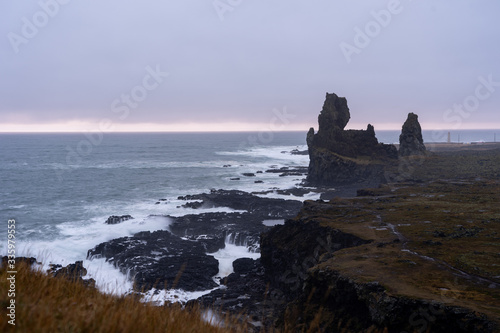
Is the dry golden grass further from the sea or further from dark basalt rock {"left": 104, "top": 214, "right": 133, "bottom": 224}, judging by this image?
dark basalt rock {"left": 104, "top": 214, "right": 133, "bottom": 224}

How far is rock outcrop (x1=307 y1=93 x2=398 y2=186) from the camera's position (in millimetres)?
66750

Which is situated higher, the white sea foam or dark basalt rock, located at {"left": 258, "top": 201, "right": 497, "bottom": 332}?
dark basalt rock, located at {"left": 258, "top": 201, "right": 497, "bottom": 332}

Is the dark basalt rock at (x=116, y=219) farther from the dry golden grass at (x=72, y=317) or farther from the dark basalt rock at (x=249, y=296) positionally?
the dry golden grass at (x=72, y=317)

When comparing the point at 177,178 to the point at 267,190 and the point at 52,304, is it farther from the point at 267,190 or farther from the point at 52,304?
the point at 52,304

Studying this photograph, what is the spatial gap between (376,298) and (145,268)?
63.0ft

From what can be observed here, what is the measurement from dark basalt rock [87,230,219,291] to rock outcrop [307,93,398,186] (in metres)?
37.8

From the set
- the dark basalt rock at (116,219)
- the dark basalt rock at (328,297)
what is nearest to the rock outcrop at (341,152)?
the dark basalt rock at (116,219)

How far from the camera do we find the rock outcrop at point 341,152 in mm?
66750

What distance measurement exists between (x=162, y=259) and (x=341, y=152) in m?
49.4

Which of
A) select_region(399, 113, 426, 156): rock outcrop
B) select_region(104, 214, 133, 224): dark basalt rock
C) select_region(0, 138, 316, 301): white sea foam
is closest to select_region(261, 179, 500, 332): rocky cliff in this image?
select_region(0, 138, 316, 301): white sea foam

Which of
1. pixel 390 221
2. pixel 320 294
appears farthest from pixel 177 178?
pixel 320 294

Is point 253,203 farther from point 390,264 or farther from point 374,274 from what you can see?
point 374,274

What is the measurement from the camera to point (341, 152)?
234 ft

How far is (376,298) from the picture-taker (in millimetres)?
12914
